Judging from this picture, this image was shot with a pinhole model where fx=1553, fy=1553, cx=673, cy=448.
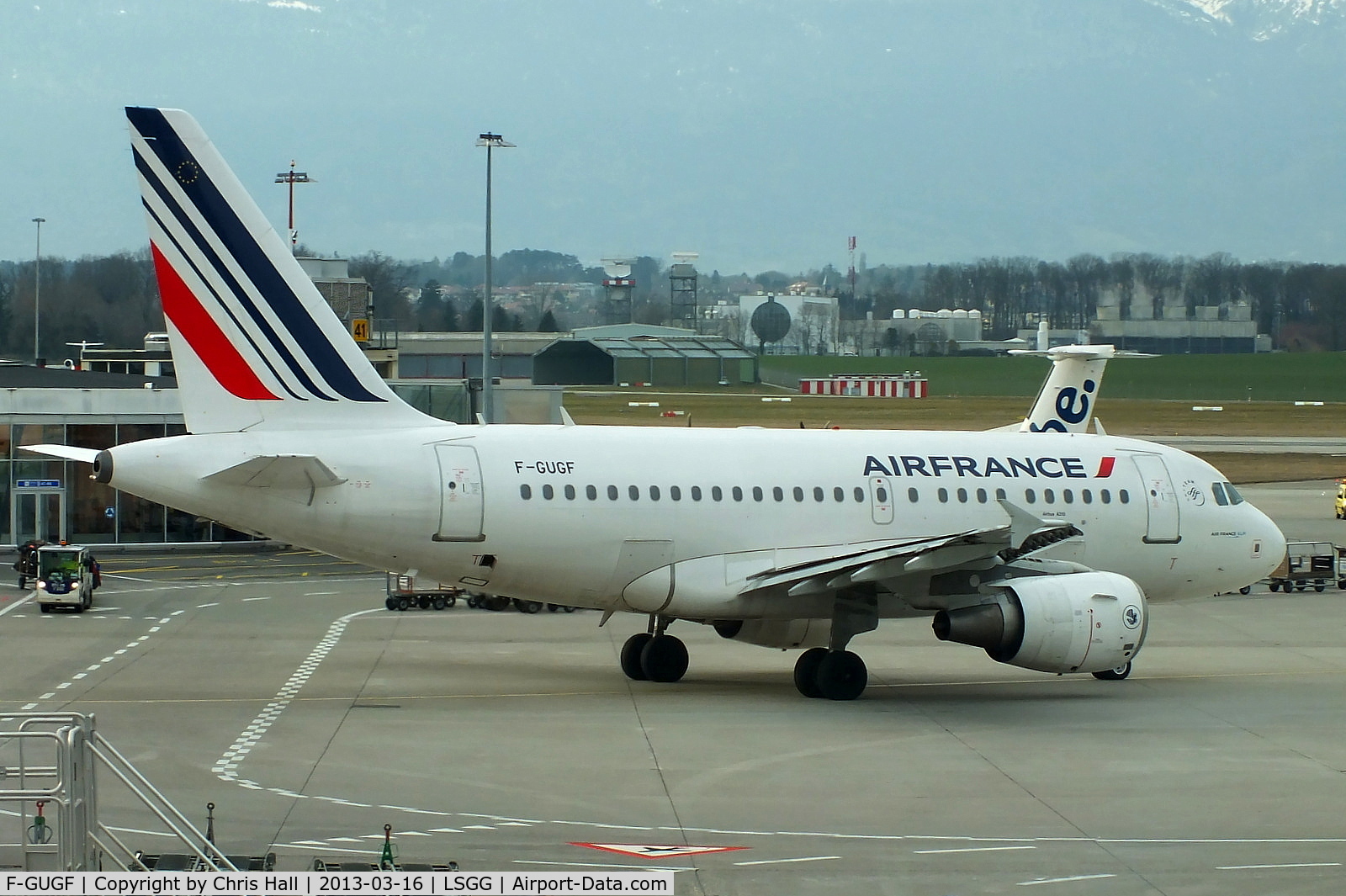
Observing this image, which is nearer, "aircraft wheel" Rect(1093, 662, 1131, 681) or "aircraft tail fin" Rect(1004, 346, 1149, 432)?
"aircraft wheel" Rect(1093, 662, 1131, 681)

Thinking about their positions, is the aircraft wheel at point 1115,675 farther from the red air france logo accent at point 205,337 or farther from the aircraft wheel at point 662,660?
the red air france logo accent at point 205,337

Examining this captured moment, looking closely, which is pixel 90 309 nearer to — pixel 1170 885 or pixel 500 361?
pixel 500 361

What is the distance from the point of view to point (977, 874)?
1430cm

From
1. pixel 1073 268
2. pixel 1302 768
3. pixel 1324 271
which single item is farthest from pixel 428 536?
pixel 1073 268

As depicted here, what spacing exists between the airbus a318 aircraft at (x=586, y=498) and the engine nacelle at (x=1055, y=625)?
30 millimetres

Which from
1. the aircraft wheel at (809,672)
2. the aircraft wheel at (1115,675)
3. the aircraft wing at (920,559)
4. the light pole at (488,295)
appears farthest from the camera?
the light pole at (488,295)

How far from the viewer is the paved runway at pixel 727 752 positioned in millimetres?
14961

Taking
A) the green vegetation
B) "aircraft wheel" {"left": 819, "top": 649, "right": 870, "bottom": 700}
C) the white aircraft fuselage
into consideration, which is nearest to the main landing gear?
the white aircraft fuselage

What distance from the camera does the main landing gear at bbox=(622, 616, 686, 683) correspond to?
85.7 ft

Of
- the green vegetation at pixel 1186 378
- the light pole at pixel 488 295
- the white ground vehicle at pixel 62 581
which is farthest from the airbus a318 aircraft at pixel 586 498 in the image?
the green vegetation at pixel 1186 378

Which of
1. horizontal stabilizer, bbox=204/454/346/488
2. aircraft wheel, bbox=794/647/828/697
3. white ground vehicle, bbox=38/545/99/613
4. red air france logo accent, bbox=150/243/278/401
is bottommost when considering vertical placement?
white ground vehicle, bbox=38/545/99/613

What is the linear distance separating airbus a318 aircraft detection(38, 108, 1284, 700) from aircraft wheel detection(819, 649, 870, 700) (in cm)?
3

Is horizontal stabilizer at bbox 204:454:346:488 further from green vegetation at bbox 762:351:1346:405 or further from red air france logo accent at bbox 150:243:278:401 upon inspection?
green vegetation at bbox 762:351:1346:405

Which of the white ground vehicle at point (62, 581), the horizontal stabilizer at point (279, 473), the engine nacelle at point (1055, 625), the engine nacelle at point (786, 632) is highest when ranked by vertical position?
the horizontal stabilizer at point (279, 473)
